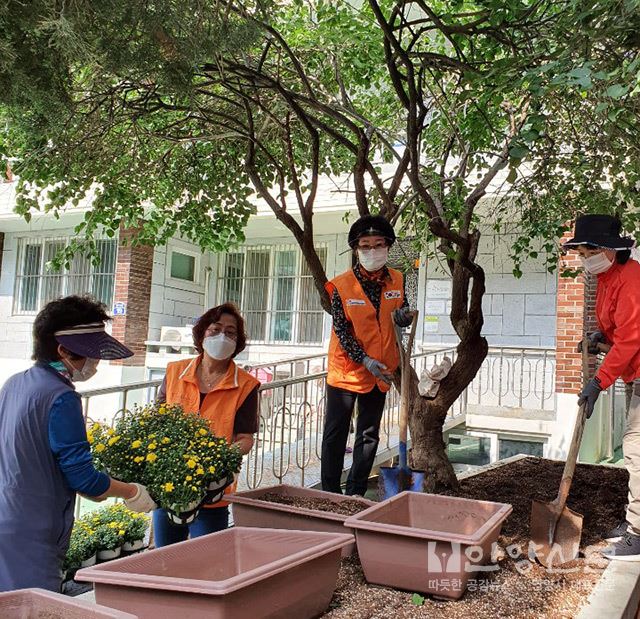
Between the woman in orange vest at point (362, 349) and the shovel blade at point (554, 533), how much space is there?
104 centimetres

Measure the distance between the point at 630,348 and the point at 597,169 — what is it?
2456mm

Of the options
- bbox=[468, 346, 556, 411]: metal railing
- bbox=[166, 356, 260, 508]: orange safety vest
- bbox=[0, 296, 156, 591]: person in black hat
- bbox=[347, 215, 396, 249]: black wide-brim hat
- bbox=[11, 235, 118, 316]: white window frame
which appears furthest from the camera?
bbox=[11, 235, 118, 316]: white window frame

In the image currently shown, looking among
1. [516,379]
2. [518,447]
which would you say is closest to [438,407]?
[518,447]

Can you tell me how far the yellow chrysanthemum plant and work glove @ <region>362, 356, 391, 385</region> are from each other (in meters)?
1.21

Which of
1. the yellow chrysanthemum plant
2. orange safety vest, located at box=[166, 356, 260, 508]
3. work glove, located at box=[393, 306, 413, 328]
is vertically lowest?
the yellow chrysanthemum plant

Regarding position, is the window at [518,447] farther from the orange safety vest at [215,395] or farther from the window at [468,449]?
the orange safety vest at [215,395]

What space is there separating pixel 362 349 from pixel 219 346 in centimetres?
98

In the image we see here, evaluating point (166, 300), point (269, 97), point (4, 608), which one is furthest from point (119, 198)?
point (166, 300)

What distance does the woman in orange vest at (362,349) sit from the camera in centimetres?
408

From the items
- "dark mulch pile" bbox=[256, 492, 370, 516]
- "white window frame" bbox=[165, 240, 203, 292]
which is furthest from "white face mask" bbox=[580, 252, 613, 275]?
"white window frame" bbox=[165, 240, 203, 292]

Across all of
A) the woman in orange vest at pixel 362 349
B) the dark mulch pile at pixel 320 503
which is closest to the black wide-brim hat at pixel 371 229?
the woman in orange vest at pixel 362 349

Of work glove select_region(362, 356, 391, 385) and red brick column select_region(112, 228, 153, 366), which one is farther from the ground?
red brick column select_region(112, 228, 153, 366)

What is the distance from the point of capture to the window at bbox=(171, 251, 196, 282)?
14.0 meters

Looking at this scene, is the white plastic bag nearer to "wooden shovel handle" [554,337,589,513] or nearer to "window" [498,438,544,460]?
"wooden shovel handle" [554,337,589,513]
